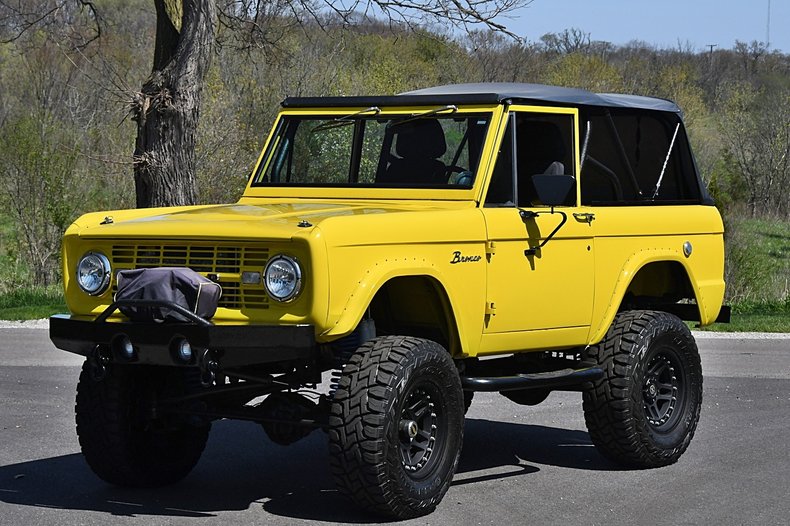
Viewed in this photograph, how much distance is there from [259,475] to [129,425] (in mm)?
978

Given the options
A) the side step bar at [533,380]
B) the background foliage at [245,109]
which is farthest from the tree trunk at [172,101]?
the side step bar at [533,380]

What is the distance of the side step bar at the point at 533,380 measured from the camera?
7.10 meters

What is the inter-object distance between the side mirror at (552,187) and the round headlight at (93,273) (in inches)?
94.6

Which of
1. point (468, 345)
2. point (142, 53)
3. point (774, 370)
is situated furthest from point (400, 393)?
point (142, 53)

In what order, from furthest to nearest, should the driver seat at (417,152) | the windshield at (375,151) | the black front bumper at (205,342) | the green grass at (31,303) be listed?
the green grass at (31,303)
the driver seat at (417,152)
the windshield at (375,151)
the black front bumper at (205,342)

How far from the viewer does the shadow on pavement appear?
683cm

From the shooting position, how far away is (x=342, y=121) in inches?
324

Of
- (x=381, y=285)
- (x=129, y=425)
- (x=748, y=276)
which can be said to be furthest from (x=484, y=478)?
(x=748, y=276)

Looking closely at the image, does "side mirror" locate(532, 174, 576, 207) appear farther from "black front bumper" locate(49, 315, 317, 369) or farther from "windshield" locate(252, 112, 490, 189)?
"black front bumper" locate(49, 315, 317, 369)

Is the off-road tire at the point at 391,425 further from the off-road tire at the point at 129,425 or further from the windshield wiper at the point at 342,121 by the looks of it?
the windshield wiper at the point at 342,121

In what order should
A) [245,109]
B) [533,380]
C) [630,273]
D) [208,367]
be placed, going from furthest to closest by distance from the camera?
[245,109] → [630,273] → [533,380] → [208,367]

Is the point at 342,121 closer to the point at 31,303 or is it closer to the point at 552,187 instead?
the point at 552,187

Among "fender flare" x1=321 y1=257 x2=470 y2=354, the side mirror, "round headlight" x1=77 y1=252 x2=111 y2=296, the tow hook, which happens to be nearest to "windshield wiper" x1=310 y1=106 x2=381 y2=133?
the side mirror

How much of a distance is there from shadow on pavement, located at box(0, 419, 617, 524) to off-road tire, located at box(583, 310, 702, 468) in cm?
32
